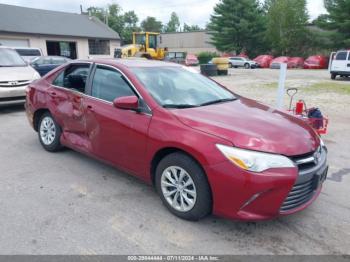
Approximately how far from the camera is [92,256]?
2729 millimetres

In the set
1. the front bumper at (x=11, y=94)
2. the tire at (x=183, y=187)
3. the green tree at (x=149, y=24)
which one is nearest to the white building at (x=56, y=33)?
the front bumper at (x=11, y=94)

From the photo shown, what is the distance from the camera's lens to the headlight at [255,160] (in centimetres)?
272

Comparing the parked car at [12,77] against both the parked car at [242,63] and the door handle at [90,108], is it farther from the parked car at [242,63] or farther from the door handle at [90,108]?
the parked car at [242,63]

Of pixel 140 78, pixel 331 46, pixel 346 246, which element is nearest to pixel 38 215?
pixel 140 78

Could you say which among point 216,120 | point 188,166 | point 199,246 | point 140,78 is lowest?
point 199,246

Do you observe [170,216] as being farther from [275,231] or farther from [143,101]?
[143,101]

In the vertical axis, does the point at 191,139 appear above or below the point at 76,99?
below

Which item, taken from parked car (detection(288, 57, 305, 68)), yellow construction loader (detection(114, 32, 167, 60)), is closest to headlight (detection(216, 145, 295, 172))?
yellow construction loader (detection(114, 32, 167, 60))

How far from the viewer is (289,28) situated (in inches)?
1738

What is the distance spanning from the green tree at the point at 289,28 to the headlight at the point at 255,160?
44961mm

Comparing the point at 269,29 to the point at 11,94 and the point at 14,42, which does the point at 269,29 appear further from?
the point at 11,94

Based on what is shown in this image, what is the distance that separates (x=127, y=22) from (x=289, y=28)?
199 ft

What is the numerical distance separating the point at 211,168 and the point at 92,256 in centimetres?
126

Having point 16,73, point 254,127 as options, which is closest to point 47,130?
point 254,127
